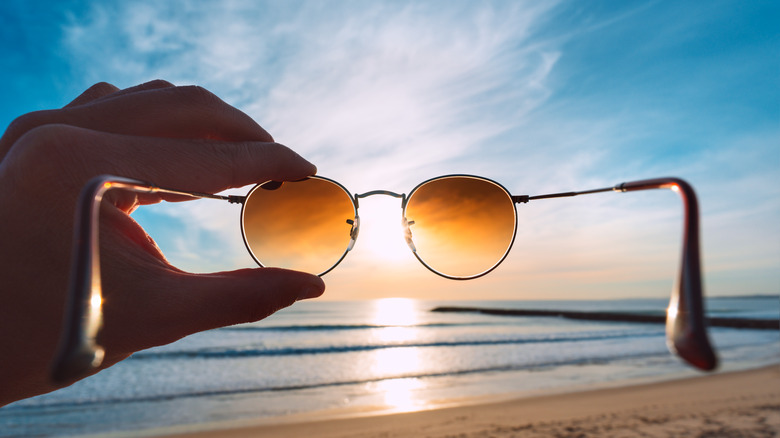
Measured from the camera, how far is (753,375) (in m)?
11.6

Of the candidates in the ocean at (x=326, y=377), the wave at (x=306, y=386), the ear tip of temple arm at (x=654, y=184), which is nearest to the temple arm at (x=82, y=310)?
the ear tip of temple arm at (x=654, y=184)

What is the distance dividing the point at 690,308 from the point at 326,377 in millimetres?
12737

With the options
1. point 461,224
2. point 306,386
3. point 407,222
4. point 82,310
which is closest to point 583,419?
point 306,386

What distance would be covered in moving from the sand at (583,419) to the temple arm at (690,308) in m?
7.25

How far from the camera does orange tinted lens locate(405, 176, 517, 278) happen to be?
2477 mm

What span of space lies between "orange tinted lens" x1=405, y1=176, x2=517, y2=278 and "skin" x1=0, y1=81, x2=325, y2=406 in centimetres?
109

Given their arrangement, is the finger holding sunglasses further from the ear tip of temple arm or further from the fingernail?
the ear tip of temple arm

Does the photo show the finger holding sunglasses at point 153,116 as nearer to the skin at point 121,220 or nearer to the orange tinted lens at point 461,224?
the skin at point 121,220

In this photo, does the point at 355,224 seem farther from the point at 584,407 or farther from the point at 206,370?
the point at 206,370

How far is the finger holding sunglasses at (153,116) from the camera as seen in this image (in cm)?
130

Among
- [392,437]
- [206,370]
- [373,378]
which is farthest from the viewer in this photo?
[206,370]

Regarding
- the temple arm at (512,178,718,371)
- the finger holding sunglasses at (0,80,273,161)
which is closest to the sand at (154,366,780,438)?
the finger holding sunglasses at (0,80,273,161)

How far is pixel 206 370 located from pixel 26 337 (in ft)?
45.7

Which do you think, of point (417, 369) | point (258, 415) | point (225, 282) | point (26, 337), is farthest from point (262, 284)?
point (417, 369)
